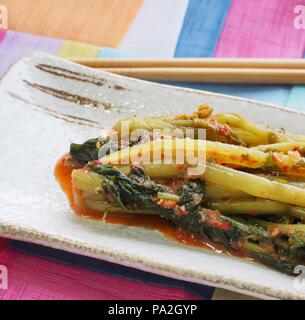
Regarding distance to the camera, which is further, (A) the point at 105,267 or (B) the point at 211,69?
(B) the point at 211,69

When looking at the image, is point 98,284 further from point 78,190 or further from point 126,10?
point 126,10

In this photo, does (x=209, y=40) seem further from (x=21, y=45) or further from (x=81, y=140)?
(x=81, y=140)

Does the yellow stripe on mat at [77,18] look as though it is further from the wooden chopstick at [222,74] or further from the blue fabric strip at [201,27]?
the wooden chopstick at [222,74]

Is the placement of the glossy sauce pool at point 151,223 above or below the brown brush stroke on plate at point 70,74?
below

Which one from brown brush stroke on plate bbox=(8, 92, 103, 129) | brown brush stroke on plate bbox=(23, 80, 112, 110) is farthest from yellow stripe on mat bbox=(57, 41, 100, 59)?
brown brush stroke on plate bbox=(8, 92, 103, 129)

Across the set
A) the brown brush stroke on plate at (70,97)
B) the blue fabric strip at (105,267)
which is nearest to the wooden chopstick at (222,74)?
the brown brush stroke on plate at (70,97)

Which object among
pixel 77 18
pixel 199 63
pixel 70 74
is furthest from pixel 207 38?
pixel 70 74
